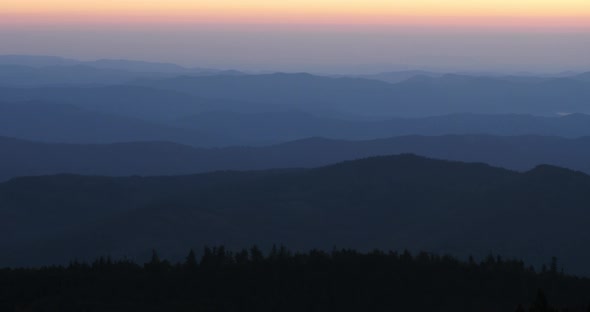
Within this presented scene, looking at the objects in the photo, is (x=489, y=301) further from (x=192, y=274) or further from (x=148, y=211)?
(x=148, y=211)

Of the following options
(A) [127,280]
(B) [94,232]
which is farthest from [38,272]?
(B) [94,232]

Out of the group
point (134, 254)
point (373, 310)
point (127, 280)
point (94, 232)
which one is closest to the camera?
point (373, 310)

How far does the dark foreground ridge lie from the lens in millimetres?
82438

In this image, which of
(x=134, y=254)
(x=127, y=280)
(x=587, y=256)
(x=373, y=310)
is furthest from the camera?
(x=134, y=254)

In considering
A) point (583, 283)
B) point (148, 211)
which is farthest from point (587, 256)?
point (148, 211)

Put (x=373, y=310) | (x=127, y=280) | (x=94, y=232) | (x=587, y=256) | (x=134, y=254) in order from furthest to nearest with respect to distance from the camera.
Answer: (x=94, y=232), (x=134, y=254), (x=587, y=256), (x=127, y=280), (x=373, y=310)

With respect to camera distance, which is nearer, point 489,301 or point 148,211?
point 489,301

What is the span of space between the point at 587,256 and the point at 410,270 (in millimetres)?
78849

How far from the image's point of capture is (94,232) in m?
189

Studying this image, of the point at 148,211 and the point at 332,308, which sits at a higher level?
the point at 148,211

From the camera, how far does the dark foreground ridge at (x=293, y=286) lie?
8244 centimetres

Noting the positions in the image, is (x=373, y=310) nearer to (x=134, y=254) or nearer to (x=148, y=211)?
(x=134, y=254)

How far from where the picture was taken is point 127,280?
292 feet

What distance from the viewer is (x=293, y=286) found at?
8700 centimetres
